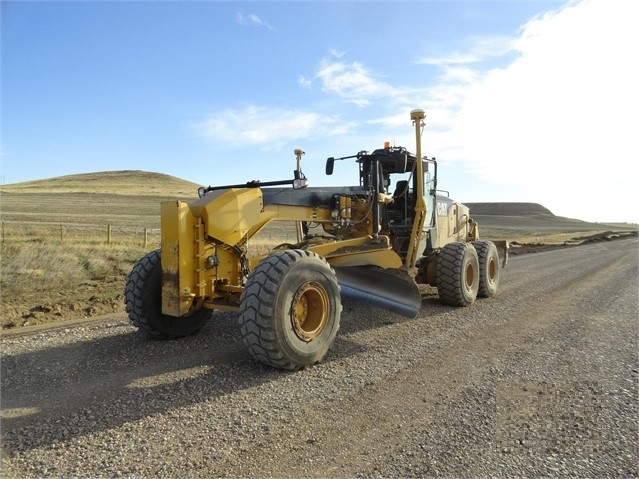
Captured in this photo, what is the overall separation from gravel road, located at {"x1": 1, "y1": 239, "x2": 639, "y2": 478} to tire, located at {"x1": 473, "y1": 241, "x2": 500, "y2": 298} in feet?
8.47

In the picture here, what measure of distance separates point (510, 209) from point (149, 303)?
115395 mm

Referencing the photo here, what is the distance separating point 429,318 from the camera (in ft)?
24.8

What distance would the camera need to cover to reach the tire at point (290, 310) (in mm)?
4642

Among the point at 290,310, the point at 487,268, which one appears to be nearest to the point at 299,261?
the point at 290,310

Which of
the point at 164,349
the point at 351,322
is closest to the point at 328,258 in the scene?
the point at 351,322

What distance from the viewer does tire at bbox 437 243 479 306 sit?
8289mm

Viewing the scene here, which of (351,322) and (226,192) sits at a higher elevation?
(226,192)

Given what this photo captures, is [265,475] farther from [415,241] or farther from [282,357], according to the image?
[415,241]

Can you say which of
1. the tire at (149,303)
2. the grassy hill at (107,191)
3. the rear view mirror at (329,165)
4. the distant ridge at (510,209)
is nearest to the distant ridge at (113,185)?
the grassy hill at (107,191)

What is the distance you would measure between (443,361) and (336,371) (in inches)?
51.1

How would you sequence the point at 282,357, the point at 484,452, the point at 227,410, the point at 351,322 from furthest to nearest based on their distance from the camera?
the point at 351,322 → the point at 282,357 → the point at 227,410 → the point at 484,452

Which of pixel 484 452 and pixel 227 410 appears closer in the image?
pixel 484 452

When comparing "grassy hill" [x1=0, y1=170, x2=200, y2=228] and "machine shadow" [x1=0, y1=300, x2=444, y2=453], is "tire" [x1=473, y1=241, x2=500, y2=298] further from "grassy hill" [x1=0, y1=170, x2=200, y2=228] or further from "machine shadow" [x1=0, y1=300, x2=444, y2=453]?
"grassy hill" [x1=0, y1=170, x2=200, y2=228]

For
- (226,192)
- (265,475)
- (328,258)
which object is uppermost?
(226,192)
